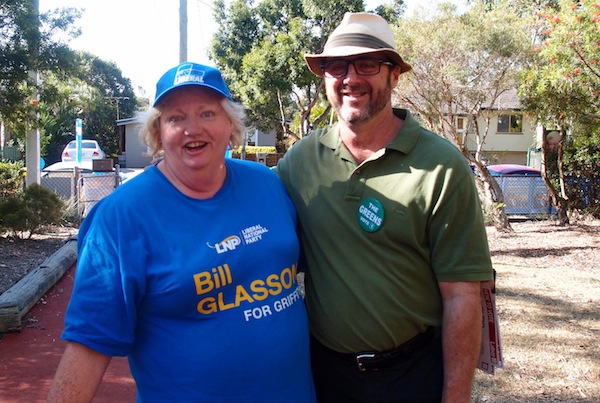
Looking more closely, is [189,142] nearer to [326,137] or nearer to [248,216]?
[248,216]

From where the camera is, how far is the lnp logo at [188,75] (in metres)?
2.24

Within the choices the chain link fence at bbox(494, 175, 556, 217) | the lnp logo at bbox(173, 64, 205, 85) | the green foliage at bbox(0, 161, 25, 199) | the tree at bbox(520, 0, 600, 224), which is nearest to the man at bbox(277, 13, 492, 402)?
the lnp logo at bbox(173, 64, 205, 85)

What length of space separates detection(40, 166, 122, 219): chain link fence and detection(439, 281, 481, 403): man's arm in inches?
566

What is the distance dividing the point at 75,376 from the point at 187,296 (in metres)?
0.44

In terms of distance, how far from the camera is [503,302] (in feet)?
24.6

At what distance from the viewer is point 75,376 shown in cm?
197

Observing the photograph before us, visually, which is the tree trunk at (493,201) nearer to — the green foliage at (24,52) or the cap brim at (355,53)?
the green foliage at (24,52)

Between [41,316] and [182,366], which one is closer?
[182,366]

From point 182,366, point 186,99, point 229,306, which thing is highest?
point 186,99

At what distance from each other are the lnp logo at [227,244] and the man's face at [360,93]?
2.34 feet

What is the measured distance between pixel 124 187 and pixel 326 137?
95 centimetres

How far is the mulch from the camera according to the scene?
4922mm

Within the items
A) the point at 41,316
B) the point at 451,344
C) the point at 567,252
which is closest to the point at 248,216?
the point at 451,344

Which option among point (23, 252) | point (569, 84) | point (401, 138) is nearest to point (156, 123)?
point (401, 138)
